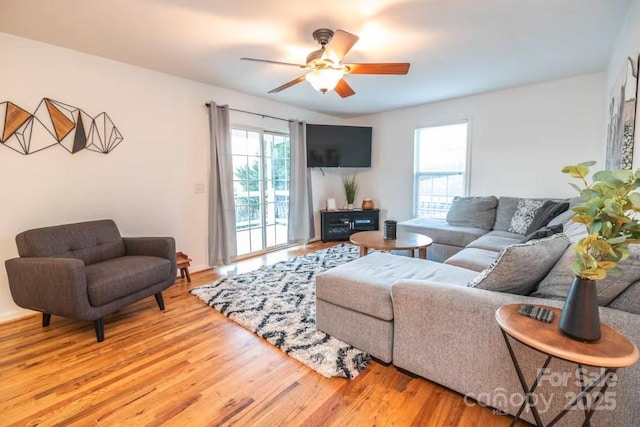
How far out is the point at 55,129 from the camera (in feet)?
8.85

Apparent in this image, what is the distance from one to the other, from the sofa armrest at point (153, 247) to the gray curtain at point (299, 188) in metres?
2.40

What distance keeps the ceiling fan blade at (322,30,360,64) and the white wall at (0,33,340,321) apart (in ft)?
7.10

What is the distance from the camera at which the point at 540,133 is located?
389 cm

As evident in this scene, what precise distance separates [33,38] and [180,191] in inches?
71.0

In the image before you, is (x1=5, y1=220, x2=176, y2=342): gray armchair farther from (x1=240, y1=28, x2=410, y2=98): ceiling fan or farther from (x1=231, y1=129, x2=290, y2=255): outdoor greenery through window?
(x1=240, y1=28, x2=410, y2=98): ceiling fan

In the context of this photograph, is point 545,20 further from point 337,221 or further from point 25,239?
point 25,239

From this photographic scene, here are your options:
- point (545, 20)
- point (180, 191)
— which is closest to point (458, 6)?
point (545, 20)

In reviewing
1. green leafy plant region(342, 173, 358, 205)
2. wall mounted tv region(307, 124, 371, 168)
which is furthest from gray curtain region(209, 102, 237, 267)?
green leafy plant region(342, 173, 358, 205)

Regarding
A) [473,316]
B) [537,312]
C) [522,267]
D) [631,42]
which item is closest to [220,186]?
[473,316]

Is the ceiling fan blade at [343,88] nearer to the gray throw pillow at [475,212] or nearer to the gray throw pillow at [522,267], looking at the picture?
the gray throw pillow at [522,267]

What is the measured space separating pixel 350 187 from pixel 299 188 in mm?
1194

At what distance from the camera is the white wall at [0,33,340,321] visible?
→ 8.31 feet

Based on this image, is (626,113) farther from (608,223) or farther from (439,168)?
(439,168)

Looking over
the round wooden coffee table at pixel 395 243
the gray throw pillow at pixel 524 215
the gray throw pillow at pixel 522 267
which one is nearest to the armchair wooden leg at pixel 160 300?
the round wooden coffee table at pixel 395 243
